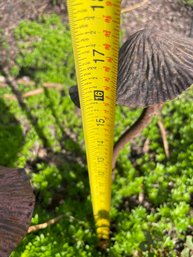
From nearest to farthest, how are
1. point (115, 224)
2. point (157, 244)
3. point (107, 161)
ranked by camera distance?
point (107, 161), point (157, 244), point (115, 224)

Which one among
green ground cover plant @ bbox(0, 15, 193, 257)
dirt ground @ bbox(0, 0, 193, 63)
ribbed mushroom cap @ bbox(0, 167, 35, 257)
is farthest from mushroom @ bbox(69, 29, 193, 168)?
dirt ground @ bbox(0, 0, 193, 63)

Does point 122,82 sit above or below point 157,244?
above

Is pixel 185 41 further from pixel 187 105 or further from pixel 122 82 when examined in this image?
pixel 187 105

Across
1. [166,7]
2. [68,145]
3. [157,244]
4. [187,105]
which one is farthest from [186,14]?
[157,244]

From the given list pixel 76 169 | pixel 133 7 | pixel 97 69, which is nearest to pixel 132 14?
pixel 133 7

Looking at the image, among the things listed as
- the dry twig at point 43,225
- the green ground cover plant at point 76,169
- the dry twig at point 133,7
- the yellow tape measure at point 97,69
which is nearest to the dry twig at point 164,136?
the green ground cover plant at point 76,169

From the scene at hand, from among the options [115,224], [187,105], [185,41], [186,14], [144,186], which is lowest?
[115,224]

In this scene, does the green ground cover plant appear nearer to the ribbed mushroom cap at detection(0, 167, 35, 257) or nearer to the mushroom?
the ribbed mushroom cap at detection(0, 167, 35, 257)

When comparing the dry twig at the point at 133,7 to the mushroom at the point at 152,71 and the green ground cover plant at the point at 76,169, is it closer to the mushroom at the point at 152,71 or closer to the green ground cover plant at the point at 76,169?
the green ground cover plant at the point at 76,169
